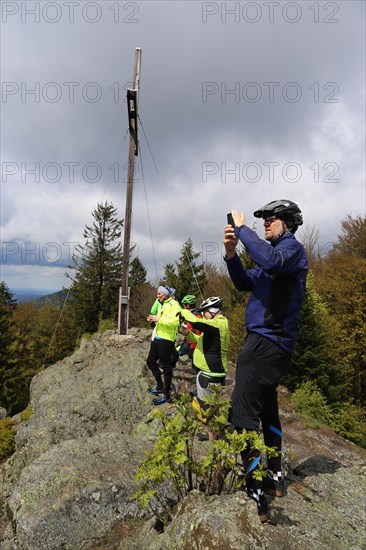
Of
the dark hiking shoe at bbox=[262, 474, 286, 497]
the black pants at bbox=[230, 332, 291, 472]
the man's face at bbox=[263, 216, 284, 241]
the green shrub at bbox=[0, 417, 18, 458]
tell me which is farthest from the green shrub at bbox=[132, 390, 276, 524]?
the green shrub at bbox=[0, 417, 18, 458]

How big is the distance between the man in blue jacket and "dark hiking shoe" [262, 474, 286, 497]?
29 cm

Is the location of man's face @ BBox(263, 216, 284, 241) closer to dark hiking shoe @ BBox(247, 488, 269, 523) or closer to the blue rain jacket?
the blue rain jacket

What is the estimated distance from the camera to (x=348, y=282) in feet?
71.7

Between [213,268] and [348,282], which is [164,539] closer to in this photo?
[348,282]

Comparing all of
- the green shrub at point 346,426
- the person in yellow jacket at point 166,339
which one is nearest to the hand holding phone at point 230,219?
the person in yellow jacket at point 166,339

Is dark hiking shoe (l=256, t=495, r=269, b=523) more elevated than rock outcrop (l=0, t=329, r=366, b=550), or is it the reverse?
dark hiking shoe (l=256, t=495, r=269, b=523)

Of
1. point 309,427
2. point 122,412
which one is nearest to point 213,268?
point 309,427

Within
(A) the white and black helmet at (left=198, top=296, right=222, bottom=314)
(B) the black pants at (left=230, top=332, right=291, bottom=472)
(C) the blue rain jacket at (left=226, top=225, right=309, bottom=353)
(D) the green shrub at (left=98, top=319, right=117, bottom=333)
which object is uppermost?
(C) the blue rain jacket at (left=226, top=225, right=309, bottom=353)

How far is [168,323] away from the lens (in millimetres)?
6184

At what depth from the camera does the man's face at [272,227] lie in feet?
8.79

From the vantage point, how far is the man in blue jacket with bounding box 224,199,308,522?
2352 mm

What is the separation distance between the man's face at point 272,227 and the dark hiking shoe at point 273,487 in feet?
7.09

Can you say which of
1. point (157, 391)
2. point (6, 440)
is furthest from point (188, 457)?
point (6, 440)

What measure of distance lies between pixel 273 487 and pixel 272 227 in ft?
7.65
